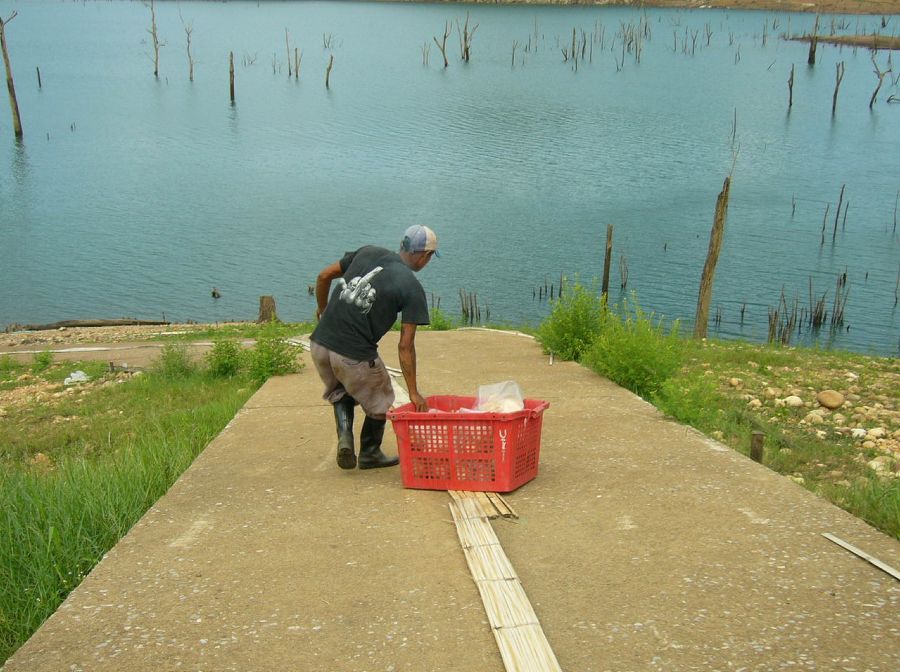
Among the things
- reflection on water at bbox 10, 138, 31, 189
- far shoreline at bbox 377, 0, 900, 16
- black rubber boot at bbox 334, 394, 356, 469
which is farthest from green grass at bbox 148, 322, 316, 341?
far shoreline at bbox 377, 0, 900, 16

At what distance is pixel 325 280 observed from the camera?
18.8 ft

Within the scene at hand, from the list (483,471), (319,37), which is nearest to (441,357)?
(483,471)

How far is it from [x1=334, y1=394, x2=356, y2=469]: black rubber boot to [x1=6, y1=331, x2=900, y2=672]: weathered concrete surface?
9 cm

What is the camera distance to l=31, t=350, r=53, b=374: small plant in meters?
11.7

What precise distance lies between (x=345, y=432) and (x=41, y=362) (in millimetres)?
7568

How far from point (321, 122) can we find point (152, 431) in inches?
1369

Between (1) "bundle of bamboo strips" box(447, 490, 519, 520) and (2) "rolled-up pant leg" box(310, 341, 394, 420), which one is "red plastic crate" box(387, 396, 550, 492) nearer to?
(1) "bundle of bamboo strips" box(447, 490, 519, 520)

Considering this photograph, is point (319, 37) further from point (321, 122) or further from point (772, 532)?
point (772, 532)

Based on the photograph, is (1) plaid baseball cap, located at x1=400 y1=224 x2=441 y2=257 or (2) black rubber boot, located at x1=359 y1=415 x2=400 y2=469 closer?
(1) plaid baseball cap, located at x1=400 y1=224 x2=441 y2=257

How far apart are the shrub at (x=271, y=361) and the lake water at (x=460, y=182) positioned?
526 cm

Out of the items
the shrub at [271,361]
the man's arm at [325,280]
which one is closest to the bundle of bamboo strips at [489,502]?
the man's arm at [325,280]

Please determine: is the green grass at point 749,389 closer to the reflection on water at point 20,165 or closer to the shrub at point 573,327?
the shrub at point 573,327

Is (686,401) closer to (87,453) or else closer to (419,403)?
(419,403)

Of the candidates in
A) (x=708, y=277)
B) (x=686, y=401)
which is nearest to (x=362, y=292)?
(x=686, y=401)
